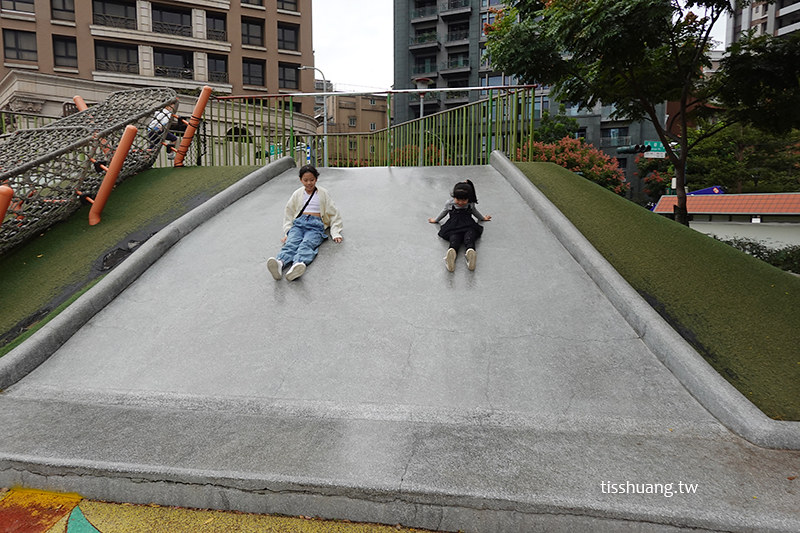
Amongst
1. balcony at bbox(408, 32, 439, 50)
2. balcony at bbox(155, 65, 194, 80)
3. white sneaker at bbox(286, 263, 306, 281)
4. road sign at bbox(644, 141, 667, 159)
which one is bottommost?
white sneaker at bbox(286, 263, 306, 281)

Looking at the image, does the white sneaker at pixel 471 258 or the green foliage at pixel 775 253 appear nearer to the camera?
the white sneaker at pixel 471 258

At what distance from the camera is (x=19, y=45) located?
2981 cm

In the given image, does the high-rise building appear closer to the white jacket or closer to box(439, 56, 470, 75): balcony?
box(439, 56, 470, 75): balcony

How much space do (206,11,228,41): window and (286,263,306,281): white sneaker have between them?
35.8 m

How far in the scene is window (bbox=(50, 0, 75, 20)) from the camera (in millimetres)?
30109

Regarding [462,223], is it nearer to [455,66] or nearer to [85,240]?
[85,240]

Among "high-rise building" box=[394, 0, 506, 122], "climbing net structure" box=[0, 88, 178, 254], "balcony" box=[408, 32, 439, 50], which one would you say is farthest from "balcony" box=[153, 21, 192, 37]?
"climbing net structure" box=[0, 88, 178, 254]

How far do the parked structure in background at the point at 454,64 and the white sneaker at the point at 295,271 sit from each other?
42194 millimetres

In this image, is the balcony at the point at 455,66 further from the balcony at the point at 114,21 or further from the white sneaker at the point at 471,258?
the white sneaker at the point at 471,258

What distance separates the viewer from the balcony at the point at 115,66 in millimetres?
31020

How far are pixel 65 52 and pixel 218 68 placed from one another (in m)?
9.51

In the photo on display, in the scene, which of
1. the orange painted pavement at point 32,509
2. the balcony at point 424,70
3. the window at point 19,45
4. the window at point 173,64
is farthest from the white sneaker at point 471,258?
→ the balcony at point 424,70

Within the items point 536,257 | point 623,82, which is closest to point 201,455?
point 536,257

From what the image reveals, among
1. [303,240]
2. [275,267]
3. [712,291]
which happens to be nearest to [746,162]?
[712,291]
